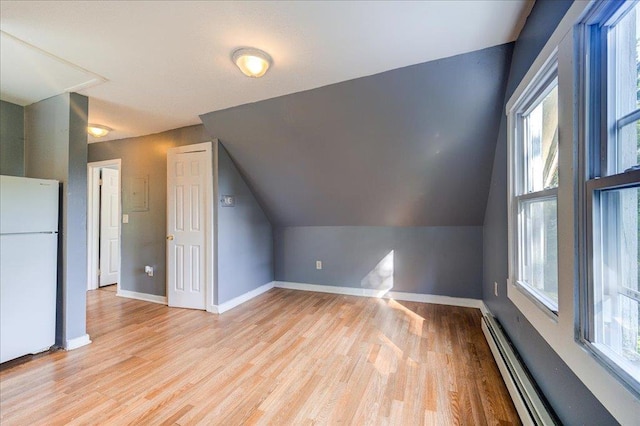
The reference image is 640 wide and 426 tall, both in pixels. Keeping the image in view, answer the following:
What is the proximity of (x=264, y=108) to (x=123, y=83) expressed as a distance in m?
1.23

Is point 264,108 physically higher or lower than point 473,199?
higher

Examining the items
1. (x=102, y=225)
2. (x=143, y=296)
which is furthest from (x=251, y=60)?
(x=102, y=225)

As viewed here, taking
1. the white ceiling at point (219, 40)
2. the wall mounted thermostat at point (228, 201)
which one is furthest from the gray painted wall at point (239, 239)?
the white ceiling at point (219, 40)

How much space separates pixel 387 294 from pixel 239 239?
85.9 inches

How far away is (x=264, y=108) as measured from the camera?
2783 mm

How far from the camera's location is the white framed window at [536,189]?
4.75ft

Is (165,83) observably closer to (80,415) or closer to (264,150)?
(264,150)

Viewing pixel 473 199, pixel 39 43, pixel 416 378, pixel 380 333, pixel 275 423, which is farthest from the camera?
pixel 473 199

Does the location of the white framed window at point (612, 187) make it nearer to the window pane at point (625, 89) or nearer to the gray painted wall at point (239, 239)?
the window pane at point (625, 89)

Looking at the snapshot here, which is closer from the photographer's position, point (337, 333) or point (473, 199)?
point (337, 333)

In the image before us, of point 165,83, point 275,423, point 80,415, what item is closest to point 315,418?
point 275,423

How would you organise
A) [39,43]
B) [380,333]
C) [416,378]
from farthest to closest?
[380,333]
[416,378]
[39,43]

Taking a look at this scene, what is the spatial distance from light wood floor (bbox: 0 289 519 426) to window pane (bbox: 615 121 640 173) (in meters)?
1.49

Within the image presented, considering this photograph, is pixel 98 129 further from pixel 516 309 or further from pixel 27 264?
pixel 516 309
